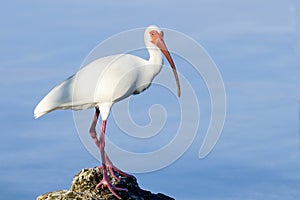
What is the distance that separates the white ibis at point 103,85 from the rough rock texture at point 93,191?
0.37 meters

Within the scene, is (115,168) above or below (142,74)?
below

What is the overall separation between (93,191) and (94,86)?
1964mm

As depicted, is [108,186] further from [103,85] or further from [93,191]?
[103,85]

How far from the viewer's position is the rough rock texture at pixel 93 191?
9.34 meters

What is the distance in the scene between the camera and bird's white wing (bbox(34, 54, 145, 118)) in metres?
10.8

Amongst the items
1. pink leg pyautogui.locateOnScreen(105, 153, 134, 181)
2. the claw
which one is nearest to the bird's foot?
the claw

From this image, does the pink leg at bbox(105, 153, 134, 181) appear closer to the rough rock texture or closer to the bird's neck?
the rough rock texture

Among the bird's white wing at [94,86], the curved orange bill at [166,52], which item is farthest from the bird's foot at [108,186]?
the curved orange bill at [166,52]

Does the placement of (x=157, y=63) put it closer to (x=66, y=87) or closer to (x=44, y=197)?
(x=66, y=87)

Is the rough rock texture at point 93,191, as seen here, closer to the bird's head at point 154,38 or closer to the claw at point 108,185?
the claw at point 108,185

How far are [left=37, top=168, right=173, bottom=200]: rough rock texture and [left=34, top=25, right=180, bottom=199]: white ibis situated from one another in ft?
1.23

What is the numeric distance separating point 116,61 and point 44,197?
2817 mm

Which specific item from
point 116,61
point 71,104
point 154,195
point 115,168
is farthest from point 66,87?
point 154,195

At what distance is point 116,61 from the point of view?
1086 cm
